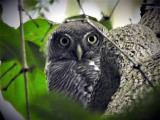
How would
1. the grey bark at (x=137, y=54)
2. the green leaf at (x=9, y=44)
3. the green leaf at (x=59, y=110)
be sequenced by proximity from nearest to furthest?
the green leaf at (x=59, y=110) → the grey bark at (x=137, y=54) → the green leaf at (x=9, y=44)

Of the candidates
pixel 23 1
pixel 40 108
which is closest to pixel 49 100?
pixel 40 108

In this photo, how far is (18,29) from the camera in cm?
95

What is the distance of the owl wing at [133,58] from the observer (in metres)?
0.77

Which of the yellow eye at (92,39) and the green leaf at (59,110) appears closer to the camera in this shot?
the green leaf at (59,110)

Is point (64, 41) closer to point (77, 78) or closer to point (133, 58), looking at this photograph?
point (77, 78)

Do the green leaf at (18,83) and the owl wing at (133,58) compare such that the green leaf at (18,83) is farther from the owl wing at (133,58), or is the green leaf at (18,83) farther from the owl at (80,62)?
the owl wing at (133,58)

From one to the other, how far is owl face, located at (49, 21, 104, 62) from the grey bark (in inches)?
2.5

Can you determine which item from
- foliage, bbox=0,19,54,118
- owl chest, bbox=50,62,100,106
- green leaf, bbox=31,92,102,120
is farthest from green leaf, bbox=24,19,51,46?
green leaf, bbox=31,92,102,120

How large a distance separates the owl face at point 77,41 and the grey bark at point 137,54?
2.5 inches

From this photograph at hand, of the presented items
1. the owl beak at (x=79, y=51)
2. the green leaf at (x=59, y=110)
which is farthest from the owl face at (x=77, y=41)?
the green leaf at (x=59, y=110)

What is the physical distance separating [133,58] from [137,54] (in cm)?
2

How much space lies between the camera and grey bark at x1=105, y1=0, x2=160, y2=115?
2.52 feet

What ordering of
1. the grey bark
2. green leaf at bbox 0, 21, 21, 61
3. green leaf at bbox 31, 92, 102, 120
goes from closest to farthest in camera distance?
green leaf at bbox 31, 92, 102, 120
the grey bark
green leaf at bbox 0, 21, 21, 61

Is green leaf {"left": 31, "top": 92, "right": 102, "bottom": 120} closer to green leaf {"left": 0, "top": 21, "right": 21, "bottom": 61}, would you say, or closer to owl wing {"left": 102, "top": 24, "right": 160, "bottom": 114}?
owl wing {"left": 102, "top": 24, "right": 160, "bottom": 114}
